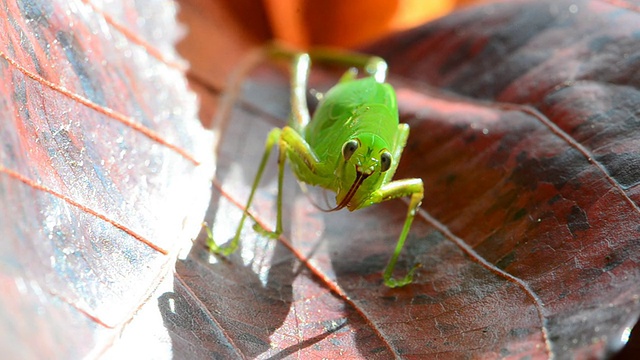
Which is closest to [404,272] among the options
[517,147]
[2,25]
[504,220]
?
[504,220]

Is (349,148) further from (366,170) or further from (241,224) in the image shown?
(241,224)

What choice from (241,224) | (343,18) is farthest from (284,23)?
(241,224)

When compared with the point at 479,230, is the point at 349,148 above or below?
above

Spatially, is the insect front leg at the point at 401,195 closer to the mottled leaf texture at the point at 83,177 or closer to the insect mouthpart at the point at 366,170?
the insect mouthpart at the point at 366,170

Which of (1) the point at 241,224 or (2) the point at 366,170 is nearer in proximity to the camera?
(2) the point at 366,170

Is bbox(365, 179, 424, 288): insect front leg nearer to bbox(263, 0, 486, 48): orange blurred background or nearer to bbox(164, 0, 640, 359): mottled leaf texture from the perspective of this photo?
bbox(164, 0, 640, 359): mottled leaf texture

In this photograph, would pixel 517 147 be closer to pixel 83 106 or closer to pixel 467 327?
pixel 467 327
